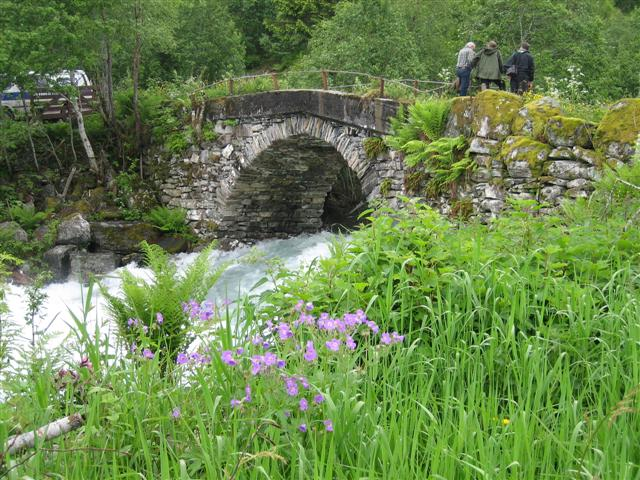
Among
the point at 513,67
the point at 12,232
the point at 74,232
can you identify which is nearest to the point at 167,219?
the point at 74,232

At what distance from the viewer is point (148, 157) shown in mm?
18781

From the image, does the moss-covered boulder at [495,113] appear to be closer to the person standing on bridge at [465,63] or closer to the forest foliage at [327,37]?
the person standing on bridge at [465,63]

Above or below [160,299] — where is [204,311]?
above

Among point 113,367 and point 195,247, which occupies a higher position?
point 113,367

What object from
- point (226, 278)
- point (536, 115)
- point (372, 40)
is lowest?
point (226, 278)

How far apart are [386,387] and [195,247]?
1500 centimetres

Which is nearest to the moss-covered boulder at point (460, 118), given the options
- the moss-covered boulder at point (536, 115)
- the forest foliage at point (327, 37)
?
the moss-covered boulder at point (536, 115)

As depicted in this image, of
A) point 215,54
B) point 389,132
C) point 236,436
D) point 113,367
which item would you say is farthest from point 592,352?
point 215,54

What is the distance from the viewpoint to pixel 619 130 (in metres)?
8.09

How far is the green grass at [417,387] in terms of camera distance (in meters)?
2.69

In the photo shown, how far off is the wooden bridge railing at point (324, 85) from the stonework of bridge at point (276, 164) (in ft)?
1.15

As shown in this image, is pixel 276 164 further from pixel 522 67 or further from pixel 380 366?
pixel 380 366

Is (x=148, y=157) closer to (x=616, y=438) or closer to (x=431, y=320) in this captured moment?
(x=431, y=320)

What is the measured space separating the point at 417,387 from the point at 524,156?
612 centimetres
